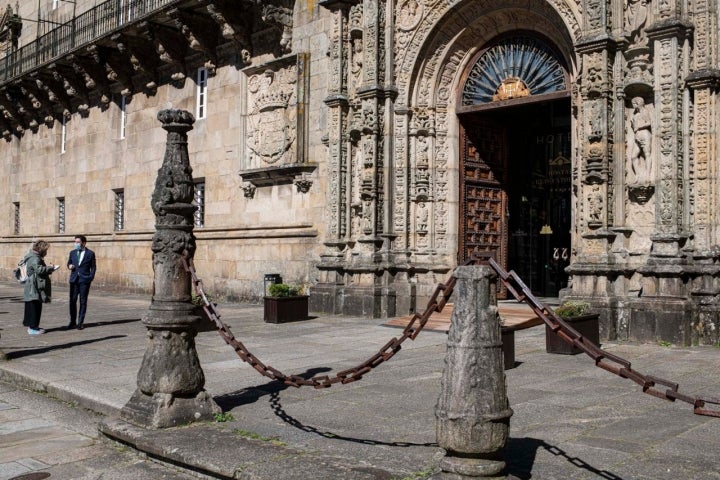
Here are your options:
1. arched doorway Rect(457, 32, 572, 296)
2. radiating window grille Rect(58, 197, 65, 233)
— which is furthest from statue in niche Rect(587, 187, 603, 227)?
radiating window grille Rect(58, 197, 65, 233)

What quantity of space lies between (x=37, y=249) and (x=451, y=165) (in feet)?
24.1

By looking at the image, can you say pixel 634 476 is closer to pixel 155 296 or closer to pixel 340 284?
pixel 155 296

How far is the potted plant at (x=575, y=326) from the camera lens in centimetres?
861

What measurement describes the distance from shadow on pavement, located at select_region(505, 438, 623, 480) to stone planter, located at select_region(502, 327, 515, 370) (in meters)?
2.75

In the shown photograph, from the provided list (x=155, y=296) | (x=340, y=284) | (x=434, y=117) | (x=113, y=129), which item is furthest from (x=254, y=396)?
(x=113, y=129)

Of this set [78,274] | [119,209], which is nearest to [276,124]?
[78,274]

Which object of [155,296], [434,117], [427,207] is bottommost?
[155,296]

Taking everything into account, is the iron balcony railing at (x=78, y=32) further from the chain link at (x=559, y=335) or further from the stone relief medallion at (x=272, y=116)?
the chain link at (x=559, y=335)

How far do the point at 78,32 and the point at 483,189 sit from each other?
645 inches

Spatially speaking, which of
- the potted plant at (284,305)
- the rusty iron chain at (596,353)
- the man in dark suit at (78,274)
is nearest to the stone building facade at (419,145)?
the potted plant at (284,305)

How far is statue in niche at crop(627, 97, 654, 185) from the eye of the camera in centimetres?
993

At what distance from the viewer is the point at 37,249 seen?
11.3 m

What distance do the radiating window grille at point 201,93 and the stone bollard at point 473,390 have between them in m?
15.9

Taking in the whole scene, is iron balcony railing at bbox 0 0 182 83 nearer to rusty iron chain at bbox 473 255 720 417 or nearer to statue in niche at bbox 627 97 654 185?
statue in niche at bbox 627 97 654 185
